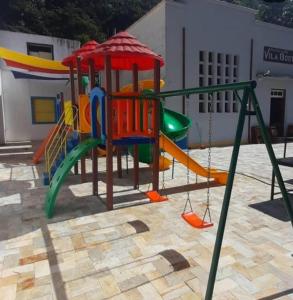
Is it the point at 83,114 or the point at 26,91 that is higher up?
the point at 26,91

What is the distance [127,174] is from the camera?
26.7 feet

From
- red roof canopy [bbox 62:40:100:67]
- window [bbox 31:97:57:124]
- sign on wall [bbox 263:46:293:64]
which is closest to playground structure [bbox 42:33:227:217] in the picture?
red roof canopy [bbox 62:40:100:67]

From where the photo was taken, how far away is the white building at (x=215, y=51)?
1227 cm

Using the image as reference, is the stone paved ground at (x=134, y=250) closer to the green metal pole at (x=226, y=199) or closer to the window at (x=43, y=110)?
the green metal pole at (x=226, y=199)

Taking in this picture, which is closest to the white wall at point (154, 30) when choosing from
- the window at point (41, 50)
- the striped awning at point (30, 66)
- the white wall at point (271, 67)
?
the striped awning at point (30, 66)

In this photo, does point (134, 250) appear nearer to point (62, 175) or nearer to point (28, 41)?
point (62, 175)

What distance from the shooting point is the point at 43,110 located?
14992mm

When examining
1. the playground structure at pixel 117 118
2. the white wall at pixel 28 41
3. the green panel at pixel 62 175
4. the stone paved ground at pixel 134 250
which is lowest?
the stone paved ground at pixel 134 250

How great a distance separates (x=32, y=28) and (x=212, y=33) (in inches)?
756

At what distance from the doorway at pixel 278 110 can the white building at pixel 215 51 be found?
18cm

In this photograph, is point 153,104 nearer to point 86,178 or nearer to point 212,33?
point 86,178

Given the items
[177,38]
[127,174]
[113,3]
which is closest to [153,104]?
[127,174]

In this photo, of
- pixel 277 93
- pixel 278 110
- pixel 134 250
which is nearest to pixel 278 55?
pixel 277 93

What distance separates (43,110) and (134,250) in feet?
42.5
